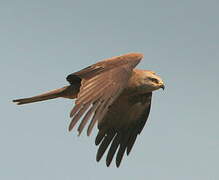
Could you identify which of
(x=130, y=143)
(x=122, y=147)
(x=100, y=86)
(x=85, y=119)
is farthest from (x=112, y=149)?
(x=85, y=119)

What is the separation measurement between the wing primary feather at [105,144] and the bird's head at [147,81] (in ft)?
4.56

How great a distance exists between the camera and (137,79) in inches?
522

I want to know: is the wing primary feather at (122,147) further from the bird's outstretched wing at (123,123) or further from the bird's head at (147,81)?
the bird's head at (147,81)

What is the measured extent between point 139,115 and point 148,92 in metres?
0.79

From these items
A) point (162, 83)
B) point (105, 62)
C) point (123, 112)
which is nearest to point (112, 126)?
point (123, 112)

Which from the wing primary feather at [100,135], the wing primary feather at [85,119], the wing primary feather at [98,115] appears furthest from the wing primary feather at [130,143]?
the wing primary feather at [85,119]

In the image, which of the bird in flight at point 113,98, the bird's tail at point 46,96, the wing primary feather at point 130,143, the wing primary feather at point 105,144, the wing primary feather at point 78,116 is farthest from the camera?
the wing primary feather at point 130,143

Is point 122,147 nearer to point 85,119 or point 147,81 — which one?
point 147,81

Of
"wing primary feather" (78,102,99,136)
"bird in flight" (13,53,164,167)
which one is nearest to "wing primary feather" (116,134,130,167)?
"bird in flight" (13,53,164,167)

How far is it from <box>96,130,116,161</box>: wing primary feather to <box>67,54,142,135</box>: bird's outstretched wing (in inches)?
73.8

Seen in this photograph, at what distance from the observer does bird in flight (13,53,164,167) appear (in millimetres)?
10828

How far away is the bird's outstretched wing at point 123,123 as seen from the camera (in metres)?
14.4

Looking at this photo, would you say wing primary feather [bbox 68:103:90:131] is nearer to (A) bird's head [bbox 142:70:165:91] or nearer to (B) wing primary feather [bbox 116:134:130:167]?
(A) bird's head [bbox 142:70:165:91]

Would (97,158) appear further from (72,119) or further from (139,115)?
(72,119)
